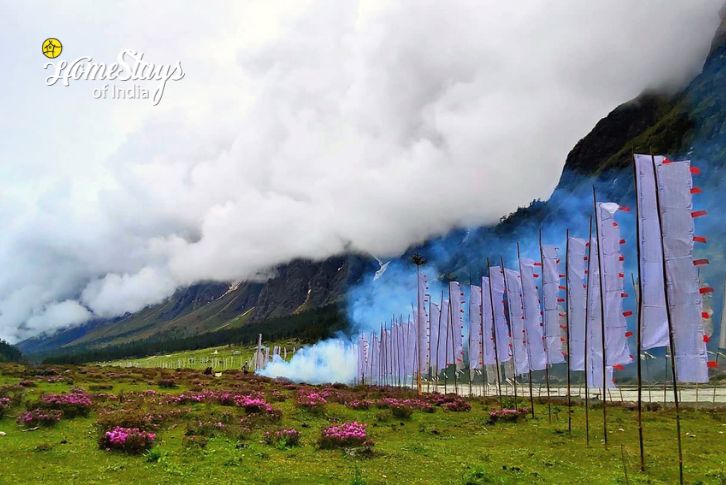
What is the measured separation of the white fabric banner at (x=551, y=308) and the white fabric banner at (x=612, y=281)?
6830 millimetres

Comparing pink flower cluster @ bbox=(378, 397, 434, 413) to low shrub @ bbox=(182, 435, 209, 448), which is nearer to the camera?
low shrub @ bbox=(182, 435, 209, 448)

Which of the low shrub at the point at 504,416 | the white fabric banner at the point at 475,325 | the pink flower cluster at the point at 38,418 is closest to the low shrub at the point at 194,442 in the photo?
the pink flower cluster at the point at 38,418

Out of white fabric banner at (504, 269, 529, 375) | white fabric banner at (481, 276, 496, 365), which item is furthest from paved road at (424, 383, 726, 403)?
white fabric banner at (504, 269, 529, 375)

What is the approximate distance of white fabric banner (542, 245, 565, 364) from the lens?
29828 mm

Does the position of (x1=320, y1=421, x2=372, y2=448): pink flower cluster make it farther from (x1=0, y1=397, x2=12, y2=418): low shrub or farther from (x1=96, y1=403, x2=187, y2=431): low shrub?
(x1=0, y1=397, x2=12, y2=418): low shrub

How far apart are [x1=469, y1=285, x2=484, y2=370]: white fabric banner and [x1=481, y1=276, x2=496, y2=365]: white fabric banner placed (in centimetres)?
96


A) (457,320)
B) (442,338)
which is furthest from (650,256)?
(442,338)

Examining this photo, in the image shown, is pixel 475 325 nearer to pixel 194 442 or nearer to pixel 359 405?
pixel 359 405

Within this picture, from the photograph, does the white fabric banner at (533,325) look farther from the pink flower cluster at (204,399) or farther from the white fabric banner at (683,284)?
the pink flower cluster at (204,399)

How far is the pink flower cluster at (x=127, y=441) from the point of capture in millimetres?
18188

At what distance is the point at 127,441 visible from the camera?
60.3 feet

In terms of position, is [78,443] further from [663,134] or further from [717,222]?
[663,134]

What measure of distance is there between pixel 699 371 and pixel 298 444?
16.1 m

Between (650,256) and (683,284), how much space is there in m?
1.71
